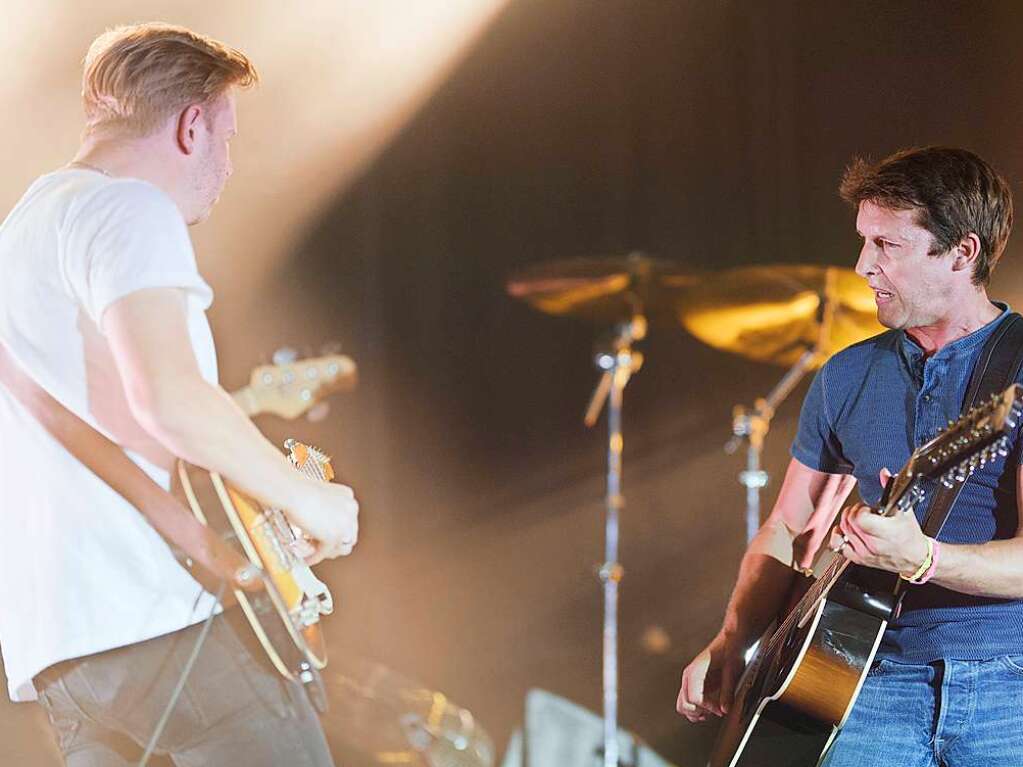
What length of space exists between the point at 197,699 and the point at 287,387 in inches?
34.4

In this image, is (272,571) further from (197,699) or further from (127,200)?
(127,200)

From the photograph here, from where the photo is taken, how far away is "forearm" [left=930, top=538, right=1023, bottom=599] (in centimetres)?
202

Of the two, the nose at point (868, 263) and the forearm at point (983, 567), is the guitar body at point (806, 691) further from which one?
the nose at point (868, 263)

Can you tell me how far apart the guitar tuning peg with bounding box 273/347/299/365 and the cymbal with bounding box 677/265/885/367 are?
1153 mm

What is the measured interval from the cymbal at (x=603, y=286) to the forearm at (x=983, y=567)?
1.54m

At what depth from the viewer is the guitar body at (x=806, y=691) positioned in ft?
6.89

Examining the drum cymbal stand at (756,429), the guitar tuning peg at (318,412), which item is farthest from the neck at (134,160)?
the drum cymbal stand at (756,429)

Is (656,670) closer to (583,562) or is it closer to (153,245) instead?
(583,562)

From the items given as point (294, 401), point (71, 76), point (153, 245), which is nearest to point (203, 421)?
point (153, 245)

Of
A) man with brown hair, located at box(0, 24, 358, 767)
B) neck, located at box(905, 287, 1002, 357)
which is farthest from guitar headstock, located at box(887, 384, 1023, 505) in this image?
man with brown hair, located at box(0, 24, 358, 767)

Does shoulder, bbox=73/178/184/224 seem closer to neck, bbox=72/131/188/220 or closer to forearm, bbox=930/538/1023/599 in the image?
neck, bbox=72/131/188/220

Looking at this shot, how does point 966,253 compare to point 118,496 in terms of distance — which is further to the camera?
point 966,253

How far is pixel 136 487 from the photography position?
200 centimetres

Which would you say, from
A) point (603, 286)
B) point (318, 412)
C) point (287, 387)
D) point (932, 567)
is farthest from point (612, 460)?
point (932, 567)
